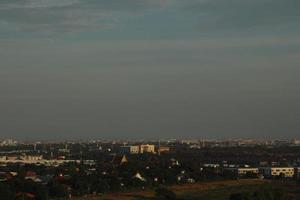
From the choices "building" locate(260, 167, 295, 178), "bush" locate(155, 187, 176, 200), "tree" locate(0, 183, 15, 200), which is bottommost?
"building" locate(260, 167, 295, 178)

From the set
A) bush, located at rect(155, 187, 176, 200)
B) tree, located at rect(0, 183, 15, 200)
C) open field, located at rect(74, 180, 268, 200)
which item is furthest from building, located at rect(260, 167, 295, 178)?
tree, located at rect(0, 183, 15, 200)

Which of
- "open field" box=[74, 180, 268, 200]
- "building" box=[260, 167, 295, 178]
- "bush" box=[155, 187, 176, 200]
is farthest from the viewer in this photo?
"building" box=[260, 167, 295, 178]

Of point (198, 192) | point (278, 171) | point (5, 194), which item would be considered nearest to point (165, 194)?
point (198, 192)

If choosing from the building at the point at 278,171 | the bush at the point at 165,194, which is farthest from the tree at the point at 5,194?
the building at the point at 278,171

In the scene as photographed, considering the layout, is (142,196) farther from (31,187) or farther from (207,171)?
(207,171)

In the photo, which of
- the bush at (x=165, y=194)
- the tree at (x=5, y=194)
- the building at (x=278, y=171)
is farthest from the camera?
the building at (x=278, y=171)

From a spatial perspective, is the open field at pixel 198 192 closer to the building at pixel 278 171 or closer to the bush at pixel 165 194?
the bush at pixel 165 194

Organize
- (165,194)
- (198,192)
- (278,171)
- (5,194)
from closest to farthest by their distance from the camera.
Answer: (5,194) < (165,194) < (198,192) < (278,171)

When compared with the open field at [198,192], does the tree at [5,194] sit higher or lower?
higher

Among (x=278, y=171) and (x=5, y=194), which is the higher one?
(x=5, y=194)

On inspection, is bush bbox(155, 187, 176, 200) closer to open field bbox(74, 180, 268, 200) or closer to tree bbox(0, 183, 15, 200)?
open field bbox(74, 180, 268, 200)

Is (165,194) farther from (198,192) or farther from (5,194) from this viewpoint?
(5,194)

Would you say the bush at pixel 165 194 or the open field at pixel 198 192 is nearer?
the bush at pixel 165 194

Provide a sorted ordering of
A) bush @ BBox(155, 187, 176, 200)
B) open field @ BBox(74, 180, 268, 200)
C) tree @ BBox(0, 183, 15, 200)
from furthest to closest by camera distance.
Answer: open field @ BBox(74, 180, 268, 200)
bush @ BBox(155, 187, 176, 200)
tree @ BBox(0, 183, 15, 200)
